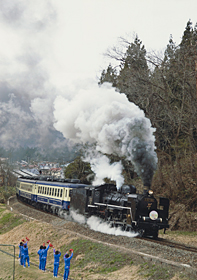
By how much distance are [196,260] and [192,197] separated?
10.2m

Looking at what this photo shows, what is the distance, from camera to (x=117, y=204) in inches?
576

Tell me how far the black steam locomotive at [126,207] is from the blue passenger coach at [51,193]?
1.73 metres

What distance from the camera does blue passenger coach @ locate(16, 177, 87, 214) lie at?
20.3 metres

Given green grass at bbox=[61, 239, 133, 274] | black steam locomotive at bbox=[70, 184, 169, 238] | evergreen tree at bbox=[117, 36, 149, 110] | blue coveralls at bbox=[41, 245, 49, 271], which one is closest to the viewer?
green grass at bbox=[61, 239, 133, 274]

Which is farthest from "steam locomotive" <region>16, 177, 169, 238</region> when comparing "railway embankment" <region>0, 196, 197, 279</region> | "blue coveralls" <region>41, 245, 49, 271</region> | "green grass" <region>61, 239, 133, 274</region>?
"blue coveralls" <region>41, 245, 49, 271</region>

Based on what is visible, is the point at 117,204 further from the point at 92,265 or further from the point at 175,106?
the point at 175,106

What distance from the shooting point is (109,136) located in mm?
17172

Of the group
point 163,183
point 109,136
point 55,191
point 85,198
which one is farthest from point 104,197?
point 163,183

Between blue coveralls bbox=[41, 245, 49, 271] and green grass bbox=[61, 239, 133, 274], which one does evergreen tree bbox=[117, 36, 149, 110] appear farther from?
blue coveralls bbox=[41, 245, 49, 271]

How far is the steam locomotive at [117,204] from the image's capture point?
13.0 meters

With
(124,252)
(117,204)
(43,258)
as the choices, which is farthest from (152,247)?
(43,258)

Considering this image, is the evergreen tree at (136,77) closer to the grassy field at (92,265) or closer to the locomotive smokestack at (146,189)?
the locomotive smokestack at (146,189)

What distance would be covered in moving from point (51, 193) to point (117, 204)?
33.8 ft

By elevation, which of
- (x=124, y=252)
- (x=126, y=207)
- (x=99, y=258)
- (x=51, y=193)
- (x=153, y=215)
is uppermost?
(x=126, y=207)
